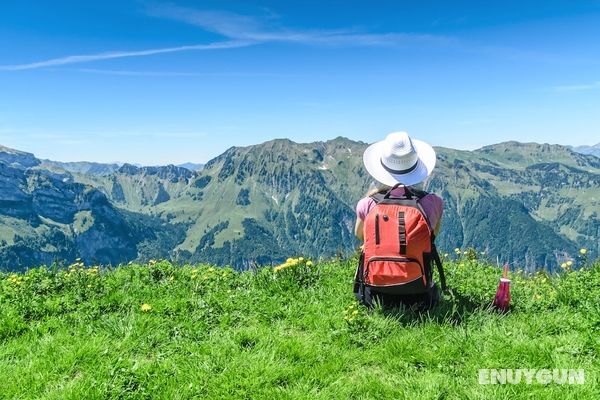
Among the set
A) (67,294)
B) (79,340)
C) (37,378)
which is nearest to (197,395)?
(37,378)

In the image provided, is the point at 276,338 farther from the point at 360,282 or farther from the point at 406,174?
the point at 406,174

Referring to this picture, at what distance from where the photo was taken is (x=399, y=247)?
6.96m

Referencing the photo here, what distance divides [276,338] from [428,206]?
10.9 ft

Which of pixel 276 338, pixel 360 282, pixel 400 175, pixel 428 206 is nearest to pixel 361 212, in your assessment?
pixel 400 175

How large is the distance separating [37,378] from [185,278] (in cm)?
472

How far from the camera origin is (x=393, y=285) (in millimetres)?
7062

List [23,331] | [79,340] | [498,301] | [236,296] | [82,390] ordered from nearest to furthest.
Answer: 1. [82,390]
2. [79,340]
3. [23,331]
4. [498,301]
5. [236,296]

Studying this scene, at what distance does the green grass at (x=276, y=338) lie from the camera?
5.39 meters

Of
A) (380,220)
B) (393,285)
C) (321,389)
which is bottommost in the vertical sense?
(321,389)

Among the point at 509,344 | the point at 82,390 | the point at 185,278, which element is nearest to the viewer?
the point at 82,390

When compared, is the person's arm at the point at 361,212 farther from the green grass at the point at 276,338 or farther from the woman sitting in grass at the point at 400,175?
the green grass at the point at 276,338

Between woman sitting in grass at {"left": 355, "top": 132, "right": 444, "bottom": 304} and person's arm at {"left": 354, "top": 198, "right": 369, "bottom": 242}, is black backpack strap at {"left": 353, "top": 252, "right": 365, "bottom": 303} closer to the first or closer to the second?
woman sitting in grass at {"left": 355, "top": 132, "right": 444, "bottom": 304}

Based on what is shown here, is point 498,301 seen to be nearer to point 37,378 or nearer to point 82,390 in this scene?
point 82,390

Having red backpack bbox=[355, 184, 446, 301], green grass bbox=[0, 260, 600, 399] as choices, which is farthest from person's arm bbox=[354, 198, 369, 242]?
green grass bbox=[0, 260, 600, 399]
